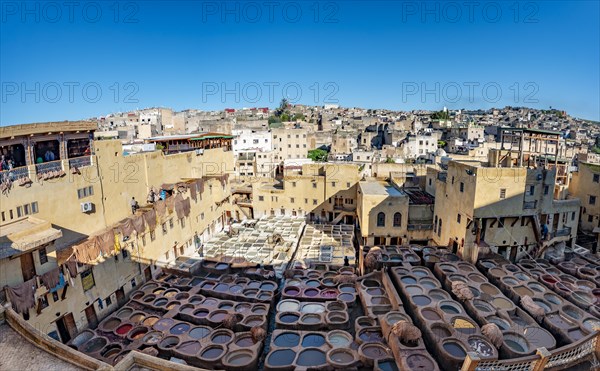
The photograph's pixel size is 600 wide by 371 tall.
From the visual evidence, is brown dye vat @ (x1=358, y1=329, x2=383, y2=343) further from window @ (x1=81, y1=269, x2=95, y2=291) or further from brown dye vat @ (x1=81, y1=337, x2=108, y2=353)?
window @ (x1=81, y1=269, x2=95, y2=291)

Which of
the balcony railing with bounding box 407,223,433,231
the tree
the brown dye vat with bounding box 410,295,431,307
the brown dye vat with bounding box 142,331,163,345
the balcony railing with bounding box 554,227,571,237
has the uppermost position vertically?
the tree

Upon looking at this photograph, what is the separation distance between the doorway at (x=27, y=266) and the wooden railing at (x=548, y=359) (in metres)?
17.0

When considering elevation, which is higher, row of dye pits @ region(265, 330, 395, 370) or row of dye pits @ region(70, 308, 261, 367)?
row of dye pits @ region(265, 330, 395, 370)

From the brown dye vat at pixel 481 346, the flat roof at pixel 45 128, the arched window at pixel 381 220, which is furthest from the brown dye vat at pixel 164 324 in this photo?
the arched window at pixel 381 220

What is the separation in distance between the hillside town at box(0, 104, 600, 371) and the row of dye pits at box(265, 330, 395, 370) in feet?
0.27

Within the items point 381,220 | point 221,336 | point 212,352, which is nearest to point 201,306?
point 221,336

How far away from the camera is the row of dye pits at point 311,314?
56.3ft

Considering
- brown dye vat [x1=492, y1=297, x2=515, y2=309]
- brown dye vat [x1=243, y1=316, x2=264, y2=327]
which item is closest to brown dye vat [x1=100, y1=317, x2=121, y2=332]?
brown dye vat [x1=243, y1=316, x2=264, y2=327]

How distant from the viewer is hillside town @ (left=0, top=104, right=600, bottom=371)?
47.2 feet

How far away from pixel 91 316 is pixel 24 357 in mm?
10154

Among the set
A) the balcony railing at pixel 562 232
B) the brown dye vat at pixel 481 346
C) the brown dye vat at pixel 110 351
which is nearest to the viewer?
the brown dye vat at pixel 481 346

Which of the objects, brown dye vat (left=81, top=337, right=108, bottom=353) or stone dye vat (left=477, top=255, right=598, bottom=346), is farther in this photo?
brown dye vat (left=81, top=337, right=108, bottom=353)

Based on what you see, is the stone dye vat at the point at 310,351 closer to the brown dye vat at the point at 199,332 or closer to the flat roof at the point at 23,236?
the brown dye vat at the point at 199,332

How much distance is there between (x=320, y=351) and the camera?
15.2 metres
